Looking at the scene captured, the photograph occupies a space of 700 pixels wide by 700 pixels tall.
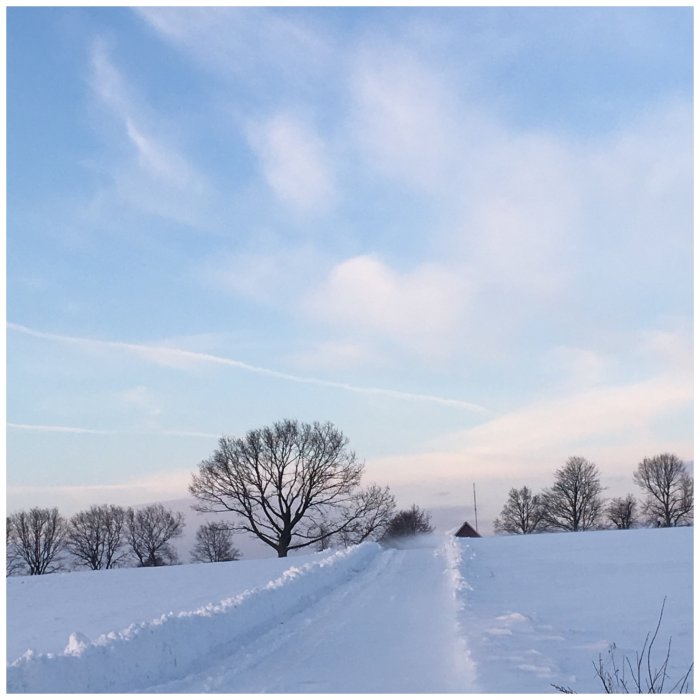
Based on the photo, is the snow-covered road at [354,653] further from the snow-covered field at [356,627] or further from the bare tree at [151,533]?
the bare tree at [151,533]

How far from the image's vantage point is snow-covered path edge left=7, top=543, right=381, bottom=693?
8.02 meters

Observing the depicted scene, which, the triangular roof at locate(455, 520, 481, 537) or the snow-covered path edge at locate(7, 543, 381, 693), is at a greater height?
the snow-covered path edge at locate(7, 543, 381, 693)

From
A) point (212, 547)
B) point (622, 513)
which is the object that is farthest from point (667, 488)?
point (212, 547)

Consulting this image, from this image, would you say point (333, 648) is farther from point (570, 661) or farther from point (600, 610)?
point (600, 610)

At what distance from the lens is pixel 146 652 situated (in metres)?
9.23

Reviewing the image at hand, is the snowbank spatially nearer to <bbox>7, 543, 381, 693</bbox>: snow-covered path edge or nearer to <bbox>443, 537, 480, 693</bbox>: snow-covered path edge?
<bbox>443, 537, 480, 693</bbox>: snow-covered path edge

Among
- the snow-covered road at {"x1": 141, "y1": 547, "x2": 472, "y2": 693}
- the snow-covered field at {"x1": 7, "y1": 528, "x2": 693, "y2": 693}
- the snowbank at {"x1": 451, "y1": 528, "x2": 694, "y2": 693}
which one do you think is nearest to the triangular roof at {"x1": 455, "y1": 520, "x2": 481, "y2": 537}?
the snowbank at {"x1": 451, "y1": 528, "x2": 694, "y2": 693}

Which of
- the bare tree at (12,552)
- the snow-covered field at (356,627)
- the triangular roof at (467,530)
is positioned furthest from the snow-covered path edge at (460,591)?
the bare tree at (12,552)

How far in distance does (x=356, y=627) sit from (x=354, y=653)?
2126 millimetres

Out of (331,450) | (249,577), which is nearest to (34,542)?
(331,450)

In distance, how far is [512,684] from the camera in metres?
7.95

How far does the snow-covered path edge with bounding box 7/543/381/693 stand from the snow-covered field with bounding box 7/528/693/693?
0.02 metres

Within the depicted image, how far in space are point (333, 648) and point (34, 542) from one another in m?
62.5

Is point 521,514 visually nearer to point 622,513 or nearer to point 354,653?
point 622,513
